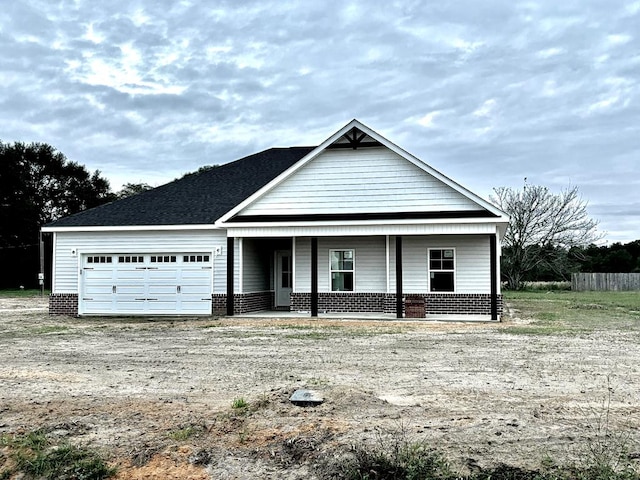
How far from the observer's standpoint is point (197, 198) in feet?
73.9

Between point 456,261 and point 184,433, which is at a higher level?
point 456,261

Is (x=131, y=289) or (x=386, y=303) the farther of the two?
(x=131, y=289)

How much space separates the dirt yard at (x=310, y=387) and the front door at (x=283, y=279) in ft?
29.0

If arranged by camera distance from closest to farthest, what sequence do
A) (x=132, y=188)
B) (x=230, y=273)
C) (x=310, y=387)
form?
(x=310, y=387) → (x=230, y=273) → (x=132, y=188)

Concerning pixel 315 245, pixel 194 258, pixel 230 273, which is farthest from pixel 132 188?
pixel 315 245

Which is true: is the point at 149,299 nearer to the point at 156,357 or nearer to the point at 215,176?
the point at 215,176

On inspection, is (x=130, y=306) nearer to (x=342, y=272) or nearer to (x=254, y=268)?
(x=254, y=268)

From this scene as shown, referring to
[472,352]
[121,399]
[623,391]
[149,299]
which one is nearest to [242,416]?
[121,399]

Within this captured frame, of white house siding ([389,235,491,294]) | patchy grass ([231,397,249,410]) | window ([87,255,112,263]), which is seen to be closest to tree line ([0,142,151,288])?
window ([87,255,112,263])

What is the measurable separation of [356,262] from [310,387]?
40.6 ft

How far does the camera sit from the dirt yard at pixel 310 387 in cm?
559

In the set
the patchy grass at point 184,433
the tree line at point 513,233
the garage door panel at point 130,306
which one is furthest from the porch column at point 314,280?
the tree line at point 513,233

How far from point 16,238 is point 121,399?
149ft

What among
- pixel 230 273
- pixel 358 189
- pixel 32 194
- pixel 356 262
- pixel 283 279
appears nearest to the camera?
pixel 358 189
